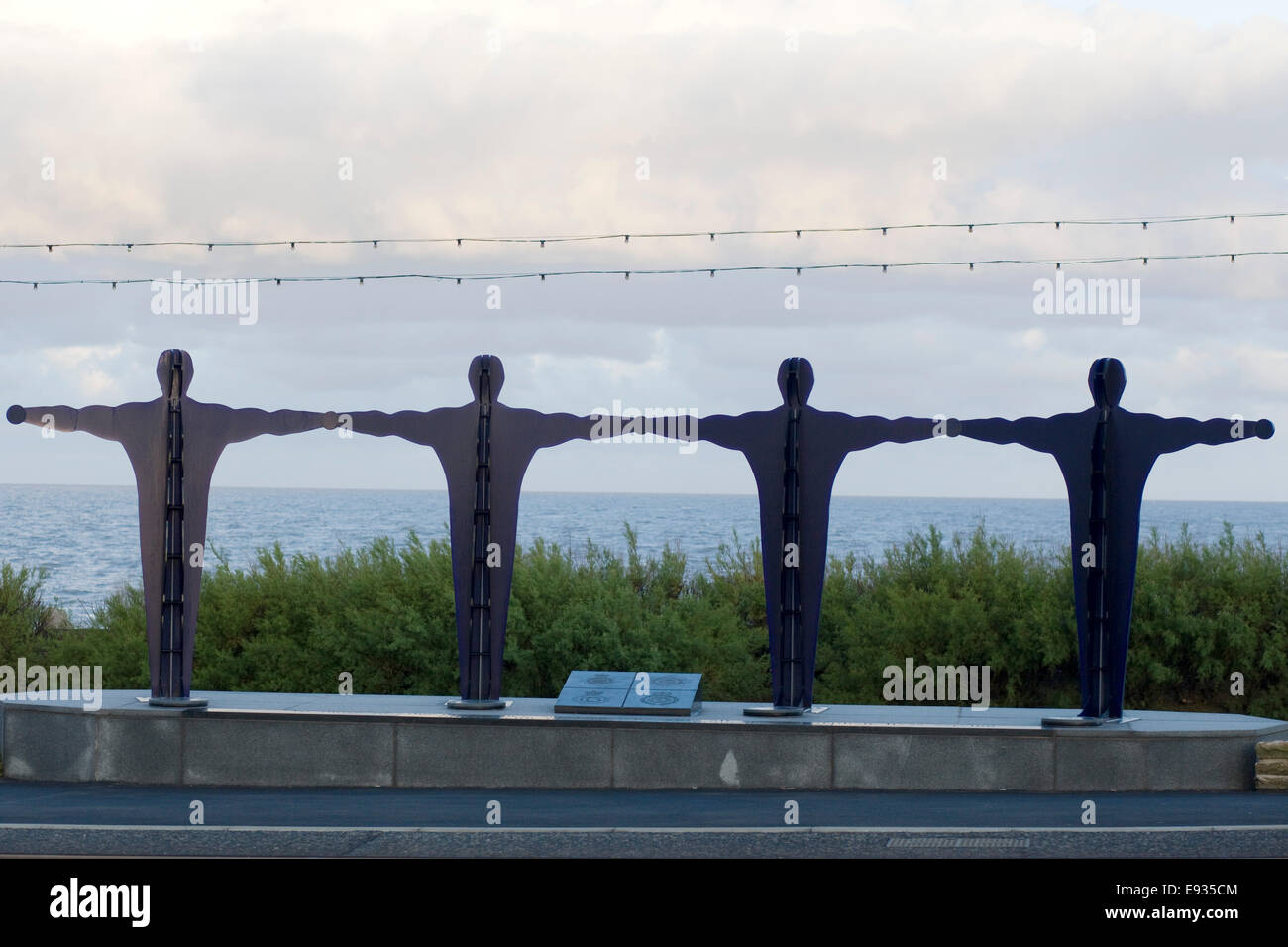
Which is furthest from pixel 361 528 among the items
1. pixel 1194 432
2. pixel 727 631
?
pixel 1194 432

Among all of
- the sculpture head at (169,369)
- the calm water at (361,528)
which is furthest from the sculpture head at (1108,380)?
the calm water at (361,528)

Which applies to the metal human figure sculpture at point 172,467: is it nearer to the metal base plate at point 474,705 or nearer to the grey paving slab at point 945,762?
the metal base plate at point 474,705

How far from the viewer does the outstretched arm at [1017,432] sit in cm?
1003

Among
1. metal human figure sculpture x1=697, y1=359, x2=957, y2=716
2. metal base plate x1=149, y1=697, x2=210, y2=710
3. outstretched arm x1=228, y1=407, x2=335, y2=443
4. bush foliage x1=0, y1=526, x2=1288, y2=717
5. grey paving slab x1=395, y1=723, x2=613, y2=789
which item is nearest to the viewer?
grey paving slab x1=395, y1=723, x2=613, y2=789

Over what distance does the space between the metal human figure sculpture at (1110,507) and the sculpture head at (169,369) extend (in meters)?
6.71

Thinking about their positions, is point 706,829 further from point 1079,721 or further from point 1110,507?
point 1110,507

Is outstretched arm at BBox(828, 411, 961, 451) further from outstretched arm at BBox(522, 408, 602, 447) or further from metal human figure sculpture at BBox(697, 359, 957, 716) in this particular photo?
outstretched arm at BBox(522, 408, 602, 447)

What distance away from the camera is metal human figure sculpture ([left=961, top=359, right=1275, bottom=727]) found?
9.80m

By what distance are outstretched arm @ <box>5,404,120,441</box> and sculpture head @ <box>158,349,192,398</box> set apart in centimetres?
44

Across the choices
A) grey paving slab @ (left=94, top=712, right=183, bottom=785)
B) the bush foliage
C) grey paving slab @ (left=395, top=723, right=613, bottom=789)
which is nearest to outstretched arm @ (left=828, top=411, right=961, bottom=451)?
grey paving slab @ (left=395, top=723, right=613, bottom=789)

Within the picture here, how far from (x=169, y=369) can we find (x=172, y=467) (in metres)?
0.77

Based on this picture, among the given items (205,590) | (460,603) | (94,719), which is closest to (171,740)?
(94,719)

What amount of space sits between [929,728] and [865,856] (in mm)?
2502

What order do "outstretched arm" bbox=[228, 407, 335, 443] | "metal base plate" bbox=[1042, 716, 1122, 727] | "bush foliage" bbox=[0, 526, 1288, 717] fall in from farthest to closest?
1. "bush foliage" bbox=[0, 526, 1288, 717]
2. "outstretched arm" bbox=[228, 407, 335, 443]
3. "metal base plate" bbox=[1042, 716, 1122, 727]
